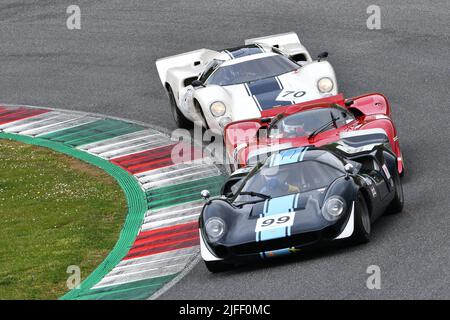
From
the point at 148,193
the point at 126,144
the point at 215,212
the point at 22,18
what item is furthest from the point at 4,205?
the point at 22,18

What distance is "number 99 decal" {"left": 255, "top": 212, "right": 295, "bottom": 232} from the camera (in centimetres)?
1241

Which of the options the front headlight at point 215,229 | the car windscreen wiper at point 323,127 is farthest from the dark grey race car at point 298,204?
the car windscreen wiper at point 323,127

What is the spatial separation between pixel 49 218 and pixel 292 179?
13.2 feet

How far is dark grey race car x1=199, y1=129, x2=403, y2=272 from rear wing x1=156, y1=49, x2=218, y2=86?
21.5 feet

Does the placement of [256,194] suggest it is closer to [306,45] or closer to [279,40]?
[279,40]

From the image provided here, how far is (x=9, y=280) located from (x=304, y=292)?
3650 mm

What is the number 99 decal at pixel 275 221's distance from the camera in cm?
1241

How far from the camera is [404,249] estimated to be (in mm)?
12508

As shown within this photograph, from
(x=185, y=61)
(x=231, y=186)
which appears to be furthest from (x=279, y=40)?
(x=231, y=186)

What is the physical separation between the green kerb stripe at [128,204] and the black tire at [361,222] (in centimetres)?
292

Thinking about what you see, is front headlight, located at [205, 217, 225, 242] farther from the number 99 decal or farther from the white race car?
the white race car

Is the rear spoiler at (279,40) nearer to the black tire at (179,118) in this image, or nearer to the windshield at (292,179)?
the black tire at (179,118)

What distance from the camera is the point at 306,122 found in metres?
15.7
